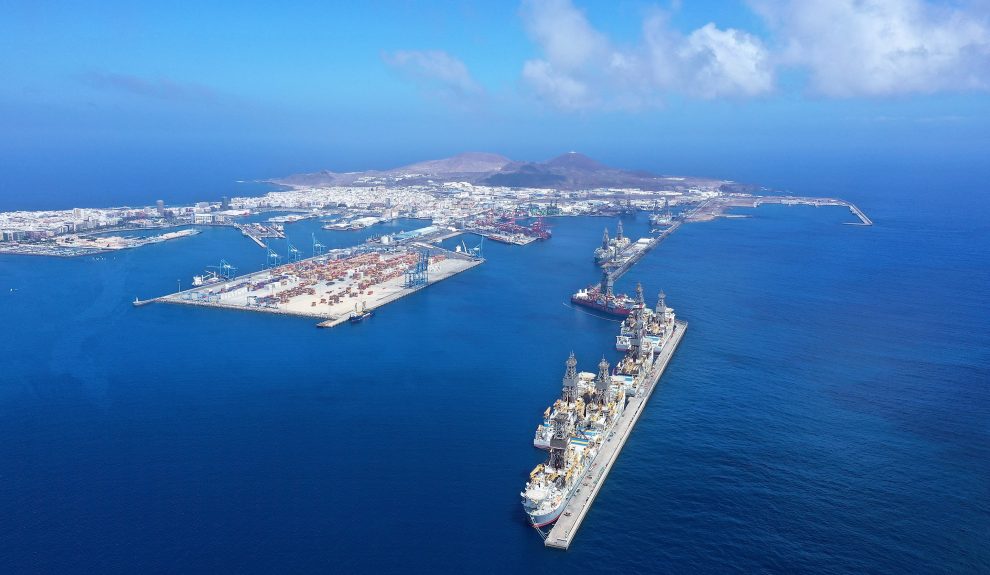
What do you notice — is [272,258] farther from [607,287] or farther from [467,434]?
[467,434]

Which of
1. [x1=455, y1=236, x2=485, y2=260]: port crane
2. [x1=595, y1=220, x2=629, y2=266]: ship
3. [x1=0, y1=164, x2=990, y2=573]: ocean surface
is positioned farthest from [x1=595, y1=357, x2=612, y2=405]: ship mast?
[x1=455, y1=236, x2=485, y2=260]: port crane

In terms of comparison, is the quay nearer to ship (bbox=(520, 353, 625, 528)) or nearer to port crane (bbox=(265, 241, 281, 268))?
port crane (bbox=(265, 241, 281, 268))

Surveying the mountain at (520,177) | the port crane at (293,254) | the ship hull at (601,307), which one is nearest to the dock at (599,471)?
the ship hull at (601,307)

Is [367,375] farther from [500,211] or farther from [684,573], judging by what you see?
[500,211]

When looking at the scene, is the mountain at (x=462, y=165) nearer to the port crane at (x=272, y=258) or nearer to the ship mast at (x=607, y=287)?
the port crane at (x=272, y=258)

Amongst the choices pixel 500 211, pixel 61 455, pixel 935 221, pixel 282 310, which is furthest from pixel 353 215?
pixel 935 221
